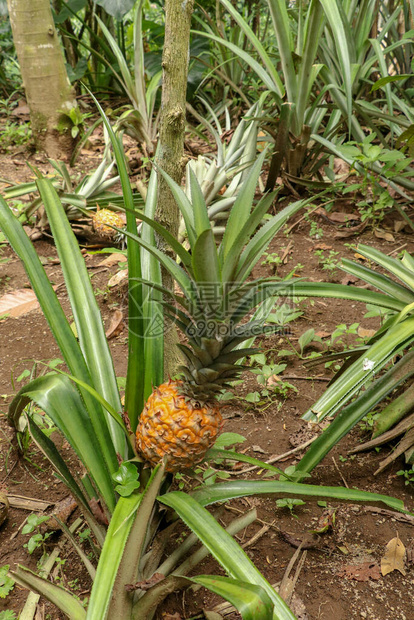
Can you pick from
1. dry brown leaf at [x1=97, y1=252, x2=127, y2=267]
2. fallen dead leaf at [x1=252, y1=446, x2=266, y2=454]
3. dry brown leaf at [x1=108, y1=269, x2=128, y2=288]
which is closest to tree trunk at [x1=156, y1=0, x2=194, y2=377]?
fallen dead leaf at [x1=252, y1=446, x2=266, y2=454]

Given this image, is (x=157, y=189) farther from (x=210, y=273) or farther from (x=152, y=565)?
(x=152, y=565)

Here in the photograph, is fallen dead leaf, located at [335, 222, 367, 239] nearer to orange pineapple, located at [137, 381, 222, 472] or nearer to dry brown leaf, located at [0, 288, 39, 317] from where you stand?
dry brown leaf, located at [0, 288, 39, 317]

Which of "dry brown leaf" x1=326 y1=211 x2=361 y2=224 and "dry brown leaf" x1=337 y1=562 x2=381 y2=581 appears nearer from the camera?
"dry brown leaf" x1=337 y1=562 x2=381 y2=581

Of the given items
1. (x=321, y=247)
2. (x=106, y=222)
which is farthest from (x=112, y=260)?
(x=321, y=247)

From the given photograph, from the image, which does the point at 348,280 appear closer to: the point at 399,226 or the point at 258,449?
the point at 399,226

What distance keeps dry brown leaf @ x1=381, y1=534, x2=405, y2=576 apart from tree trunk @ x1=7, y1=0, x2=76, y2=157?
3.35 metres

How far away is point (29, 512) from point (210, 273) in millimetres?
889

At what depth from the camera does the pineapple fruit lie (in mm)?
2637

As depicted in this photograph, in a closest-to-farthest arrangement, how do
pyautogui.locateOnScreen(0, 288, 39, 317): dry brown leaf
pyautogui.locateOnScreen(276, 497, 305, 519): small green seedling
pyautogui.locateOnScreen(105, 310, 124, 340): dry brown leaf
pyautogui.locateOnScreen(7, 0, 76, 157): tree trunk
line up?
1. pyautogui.locateOnScreen(276, 497, 305, 519): small green seedling
2. pyautogui.locateOnScreen(105, 310, 124, 340): dry brown leaf
3. pyautogui.locateOnScreen(0, 288, 39, 317): dry brown leaf
4. pyautogui.locateOnScreen(7, 0, 76, 157): tree trunk

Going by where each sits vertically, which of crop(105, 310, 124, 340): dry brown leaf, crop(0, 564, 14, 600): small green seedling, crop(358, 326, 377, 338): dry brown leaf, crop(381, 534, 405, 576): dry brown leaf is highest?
crop(105, 310, 124, 340): dry brown leaf

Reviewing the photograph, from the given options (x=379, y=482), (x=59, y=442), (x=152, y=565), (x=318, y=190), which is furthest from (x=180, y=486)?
(x=318, y=190)

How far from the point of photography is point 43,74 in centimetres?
347

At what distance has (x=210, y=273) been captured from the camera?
966mm

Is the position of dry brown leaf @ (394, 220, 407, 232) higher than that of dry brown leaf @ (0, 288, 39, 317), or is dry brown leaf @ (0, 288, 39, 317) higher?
dry brown leaf @ (394, 220, 407, 232)
